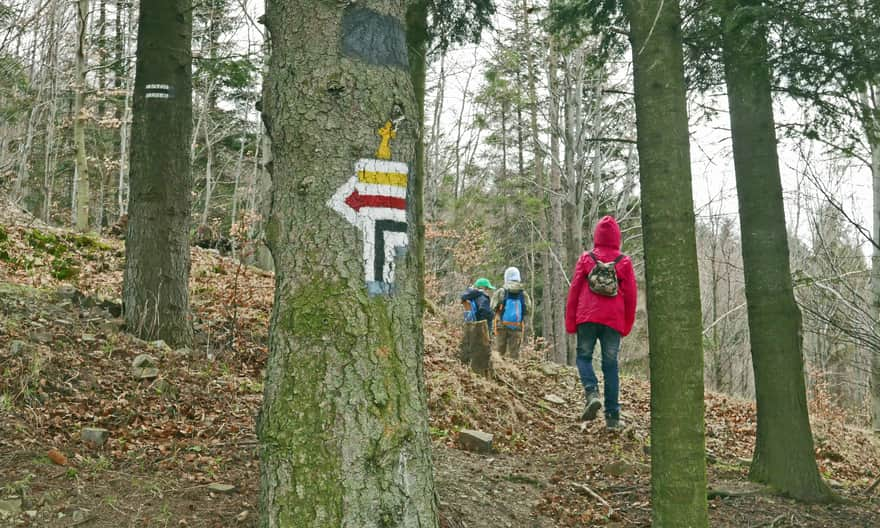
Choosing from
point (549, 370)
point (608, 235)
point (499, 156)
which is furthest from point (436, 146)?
point (608, 235)

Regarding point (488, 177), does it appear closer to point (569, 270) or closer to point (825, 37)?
point (569, 270)

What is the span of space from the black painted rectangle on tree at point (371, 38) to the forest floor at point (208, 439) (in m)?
2.28

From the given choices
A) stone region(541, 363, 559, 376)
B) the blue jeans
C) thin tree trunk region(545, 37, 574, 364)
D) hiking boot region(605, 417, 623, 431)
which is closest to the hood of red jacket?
the blue jeans

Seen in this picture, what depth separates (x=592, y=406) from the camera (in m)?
6.73

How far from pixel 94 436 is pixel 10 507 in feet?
3.11

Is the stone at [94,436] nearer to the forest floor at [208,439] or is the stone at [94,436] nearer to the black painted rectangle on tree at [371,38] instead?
the forest floor at [208,439]

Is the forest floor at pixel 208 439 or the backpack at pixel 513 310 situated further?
the backpack at pixel 513 310

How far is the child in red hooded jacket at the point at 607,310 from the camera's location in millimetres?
6195

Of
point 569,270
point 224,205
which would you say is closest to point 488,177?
point 569,270

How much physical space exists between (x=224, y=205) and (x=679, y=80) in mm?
24790

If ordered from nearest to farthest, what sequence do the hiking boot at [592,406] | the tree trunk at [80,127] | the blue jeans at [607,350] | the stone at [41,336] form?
the stone at [41,336]
the blue jeans at [607,350]
the hiking boot at [592,406]
the tree trunk at [80,127]

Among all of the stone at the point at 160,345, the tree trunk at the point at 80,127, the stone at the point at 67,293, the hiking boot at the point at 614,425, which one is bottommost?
the hiking boot at the point at 614,425

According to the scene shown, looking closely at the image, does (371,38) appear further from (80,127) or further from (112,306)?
(80,127)

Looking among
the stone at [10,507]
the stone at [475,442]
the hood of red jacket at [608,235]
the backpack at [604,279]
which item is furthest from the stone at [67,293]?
the hood of red jacket at [608,235]
